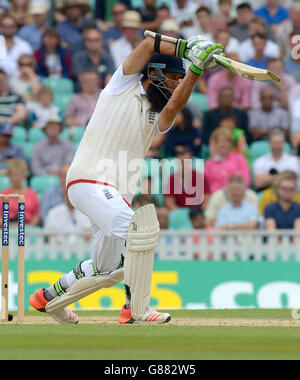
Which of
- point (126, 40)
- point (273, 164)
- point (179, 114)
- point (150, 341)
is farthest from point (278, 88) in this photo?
point (150, 341)

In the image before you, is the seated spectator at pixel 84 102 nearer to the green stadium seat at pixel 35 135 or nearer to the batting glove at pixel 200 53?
the green stadium seat at pixel 35 135

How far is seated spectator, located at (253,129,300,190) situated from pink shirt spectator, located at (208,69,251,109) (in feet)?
3.63

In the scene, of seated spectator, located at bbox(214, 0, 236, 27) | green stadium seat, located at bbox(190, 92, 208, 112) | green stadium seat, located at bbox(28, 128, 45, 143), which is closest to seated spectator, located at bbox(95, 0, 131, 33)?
seated spectator, located at bbox(214, 0, 236, 27)

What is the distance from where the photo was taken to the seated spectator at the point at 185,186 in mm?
12469

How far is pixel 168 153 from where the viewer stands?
13.4 metres

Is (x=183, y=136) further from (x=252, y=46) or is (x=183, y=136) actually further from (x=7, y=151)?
(x=7, y=151)

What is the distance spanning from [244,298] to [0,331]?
14.8ft

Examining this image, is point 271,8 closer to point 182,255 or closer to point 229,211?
point 229,211

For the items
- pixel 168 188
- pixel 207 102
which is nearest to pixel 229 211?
pixel 168 188

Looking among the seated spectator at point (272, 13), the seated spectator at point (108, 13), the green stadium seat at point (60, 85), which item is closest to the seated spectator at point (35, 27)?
the green stadium seat at point (60, 85)

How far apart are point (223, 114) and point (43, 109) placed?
2.61m

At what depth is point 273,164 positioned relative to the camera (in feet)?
42.5

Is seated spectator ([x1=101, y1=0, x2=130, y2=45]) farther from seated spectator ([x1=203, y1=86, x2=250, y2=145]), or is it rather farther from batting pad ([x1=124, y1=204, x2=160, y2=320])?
batting pad ([x1=124, y1=204, x2=160, y2=320])

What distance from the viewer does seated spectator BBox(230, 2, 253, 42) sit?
590 inches
